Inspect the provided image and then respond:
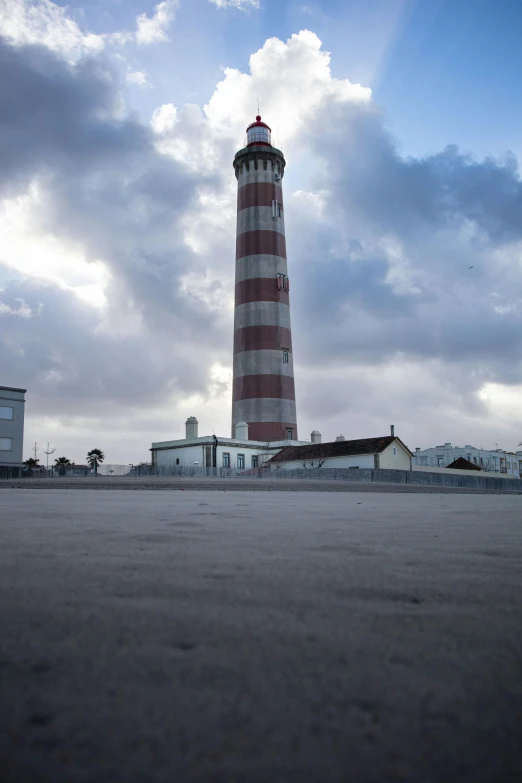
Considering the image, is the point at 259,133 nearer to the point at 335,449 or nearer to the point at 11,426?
the point at 335,449

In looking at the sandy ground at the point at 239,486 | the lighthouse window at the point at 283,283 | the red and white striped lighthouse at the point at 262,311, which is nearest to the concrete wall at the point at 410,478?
the sandy ground at the point at 239,486

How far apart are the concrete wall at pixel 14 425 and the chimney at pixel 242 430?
1809cm

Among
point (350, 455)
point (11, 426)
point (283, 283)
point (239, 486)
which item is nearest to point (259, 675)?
point (239, 486)

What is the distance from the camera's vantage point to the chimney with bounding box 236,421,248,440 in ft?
136

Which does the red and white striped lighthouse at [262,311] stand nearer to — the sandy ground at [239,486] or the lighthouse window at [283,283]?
A: the lighthouse window at [283,283]

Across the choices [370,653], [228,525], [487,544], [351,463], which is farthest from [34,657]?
[351,463]

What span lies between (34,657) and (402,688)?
499 mm

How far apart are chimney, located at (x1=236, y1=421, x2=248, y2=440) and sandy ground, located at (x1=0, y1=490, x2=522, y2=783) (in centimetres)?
4003

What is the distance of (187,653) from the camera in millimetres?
811

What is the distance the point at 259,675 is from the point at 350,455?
39.5 m

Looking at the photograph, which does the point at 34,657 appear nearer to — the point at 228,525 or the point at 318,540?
the point at 318,540

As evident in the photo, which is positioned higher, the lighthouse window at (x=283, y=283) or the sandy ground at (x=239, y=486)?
the lighthouse window at (x=283, y=283)

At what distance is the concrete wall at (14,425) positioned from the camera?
4519 cm

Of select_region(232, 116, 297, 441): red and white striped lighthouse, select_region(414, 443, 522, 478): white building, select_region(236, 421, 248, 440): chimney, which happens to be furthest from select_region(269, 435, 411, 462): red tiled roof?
select_region(414, 443, 522, 478): white building
